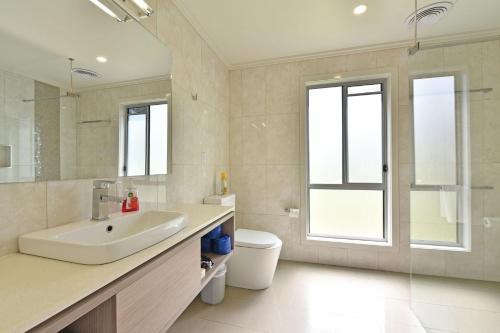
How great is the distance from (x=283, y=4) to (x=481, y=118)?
5.28 ft

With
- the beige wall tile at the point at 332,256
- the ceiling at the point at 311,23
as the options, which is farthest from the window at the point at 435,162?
the beige wall tile at the point at 332,256

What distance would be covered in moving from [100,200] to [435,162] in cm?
227

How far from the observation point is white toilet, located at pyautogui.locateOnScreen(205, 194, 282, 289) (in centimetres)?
185

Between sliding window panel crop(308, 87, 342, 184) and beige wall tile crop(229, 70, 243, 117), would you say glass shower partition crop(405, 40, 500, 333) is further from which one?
beige wall tile crop(229, 70, 243, 117)

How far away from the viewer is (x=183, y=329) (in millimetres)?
1460

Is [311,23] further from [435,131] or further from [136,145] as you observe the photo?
[136,145]

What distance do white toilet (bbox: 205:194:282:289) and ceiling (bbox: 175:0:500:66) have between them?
4.97ft

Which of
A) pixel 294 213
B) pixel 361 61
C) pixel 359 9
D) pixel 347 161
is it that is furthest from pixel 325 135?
pixel 359 9

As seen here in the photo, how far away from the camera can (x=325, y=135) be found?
96.1 inches

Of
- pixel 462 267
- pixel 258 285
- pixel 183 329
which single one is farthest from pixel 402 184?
pixel 183 329

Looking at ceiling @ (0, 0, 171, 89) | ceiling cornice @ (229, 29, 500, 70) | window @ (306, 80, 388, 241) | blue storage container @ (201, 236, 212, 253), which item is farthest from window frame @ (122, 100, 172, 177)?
window @ (306, 80, 388, 241)

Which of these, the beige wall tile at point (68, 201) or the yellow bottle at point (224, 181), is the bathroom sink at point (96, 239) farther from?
the yellow bottle at point (224, 181)

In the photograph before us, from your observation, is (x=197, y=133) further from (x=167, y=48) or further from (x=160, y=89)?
(x=167, y=48)

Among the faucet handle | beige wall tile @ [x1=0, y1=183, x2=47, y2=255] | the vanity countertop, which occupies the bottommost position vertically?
the vanity countertop
